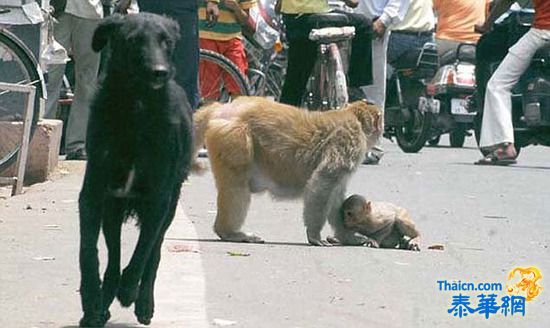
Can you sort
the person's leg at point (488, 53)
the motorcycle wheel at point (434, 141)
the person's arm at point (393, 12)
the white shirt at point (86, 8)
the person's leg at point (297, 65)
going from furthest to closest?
the motorcycle wheel at point (434, 141) → the person's leg at point (488, 53) → the person's arm at point (393, 12) → the person's leg at point (297, 65) → the white shirt at point (86, 8)

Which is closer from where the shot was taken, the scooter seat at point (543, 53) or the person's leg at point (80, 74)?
the person's leg at point (80, 74)

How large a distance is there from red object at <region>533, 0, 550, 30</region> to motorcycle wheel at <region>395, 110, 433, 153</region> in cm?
239

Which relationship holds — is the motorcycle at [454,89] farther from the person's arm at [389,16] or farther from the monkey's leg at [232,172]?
the monkey's leg at [232,172]

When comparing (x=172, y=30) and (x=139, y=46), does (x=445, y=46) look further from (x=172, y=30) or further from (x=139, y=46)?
(x=139, y=46)

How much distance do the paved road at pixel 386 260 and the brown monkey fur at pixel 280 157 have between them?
0.21 m

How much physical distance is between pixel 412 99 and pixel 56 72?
542cm

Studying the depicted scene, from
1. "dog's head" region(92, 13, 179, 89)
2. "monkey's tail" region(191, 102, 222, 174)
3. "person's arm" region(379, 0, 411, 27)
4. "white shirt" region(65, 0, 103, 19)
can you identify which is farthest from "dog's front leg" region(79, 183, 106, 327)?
"person's arm" region(379, 0, 411, 27)

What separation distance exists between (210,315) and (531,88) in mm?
9069

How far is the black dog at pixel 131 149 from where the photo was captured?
6027mm

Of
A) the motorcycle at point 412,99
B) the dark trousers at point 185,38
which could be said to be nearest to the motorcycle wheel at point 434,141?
the motorcycle at point 412,99

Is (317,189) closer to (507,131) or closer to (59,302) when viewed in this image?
(59,302)

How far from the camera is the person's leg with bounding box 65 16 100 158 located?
12602mm

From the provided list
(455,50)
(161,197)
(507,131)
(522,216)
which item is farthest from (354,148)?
(455,50)

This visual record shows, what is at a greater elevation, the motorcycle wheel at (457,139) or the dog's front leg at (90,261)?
the dog's front leg at (90,261)
